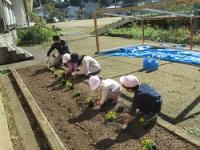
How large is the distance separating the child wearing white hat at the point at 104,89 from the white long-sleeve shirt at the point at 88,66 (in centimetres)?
259

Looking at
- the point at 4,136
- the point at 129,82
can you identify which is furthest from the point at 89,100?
the point at 4,136

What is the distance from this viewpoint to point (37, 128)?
19.9 ft

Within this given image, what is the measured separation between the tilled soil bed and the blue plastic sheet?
432 cm

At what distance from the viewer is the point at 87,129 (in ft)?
19.0

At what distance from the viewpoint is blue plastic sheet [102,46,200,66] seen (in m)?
11.3

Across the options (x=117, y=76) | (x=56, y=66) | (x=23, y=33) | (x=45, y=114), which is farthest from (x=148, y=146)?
(x=23, y=33)

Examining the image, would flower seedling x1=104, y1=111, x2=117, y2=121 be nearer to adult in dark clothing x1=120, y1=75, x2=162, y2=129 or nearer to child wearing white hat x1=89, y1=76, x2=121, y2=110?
adult in dark clothing x1=120, y1=75, x2=162, y2=129

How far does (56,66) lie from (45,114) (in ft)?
16.9

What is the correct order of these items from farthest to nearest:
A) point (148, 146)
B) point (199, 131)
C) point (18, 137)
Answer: point (18, 137) → point (199, 131) → point (148, 146)

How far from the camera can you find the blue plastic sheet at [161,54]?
11268 millimetres

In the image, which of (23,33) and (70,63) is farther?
(23,33)

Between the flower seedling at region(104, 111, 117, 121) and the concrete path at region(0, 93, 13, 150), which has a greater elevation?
the flower seedling at region(104, 111, 117, 121)

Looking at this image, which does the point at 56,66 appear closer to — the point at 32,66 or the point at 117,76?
the point at 32,66

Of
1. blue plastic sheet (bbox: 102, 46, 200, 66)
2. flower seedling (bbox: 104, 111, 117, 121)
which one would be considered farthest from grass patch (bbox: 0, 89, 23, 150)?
blue plastic sheet (bbox: 102, 46, 200, 66)
